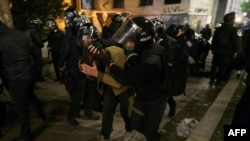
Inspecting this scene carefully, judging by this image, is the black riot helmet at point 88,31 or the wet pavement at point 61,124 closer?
the black riot helmet at point 88,31

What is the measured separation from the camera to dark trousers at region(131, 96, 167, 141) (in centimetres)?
299

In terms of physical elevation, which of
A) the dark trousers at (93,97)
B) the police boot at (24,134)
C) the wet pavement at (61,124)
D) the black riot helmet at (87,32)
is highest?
the black riot helmet at (87,32)

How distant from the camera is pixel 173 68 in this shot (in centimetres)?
382

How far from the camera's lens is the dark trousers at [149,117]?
2.99 meters

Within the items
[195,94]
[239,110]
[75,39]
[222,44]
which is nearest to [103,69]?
[75,39]

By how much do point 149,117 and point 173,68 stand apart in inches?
43.4

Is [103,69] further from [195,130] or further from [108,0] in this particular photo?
[108,0]

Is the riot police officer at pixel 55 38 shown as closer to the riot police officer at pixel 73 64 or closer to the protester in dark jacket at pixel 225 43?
the riot police officer at pixel 73 64

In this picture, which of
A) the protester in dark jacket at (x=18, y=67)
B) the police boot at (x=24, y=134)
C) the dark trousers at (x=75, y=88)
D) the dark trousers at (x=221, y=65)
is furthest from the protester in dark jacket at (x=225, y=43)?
the police boot at (x=24, y=134)

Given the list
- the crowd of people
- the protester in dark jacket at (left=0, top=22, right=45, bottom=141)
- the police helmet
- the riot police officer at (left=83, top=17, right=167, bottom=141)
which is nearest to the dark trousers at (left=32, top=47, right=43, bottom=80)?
the crowd of people

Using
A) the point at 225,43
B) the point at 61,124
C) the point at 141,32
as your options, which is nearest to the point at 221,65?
the point at 225,43

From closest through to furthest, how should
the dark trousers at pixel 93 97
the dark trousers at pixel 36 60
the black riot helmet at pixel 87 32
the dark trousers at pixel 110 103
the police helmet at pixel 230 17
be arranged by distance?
the dark trousers at pixel 110 103
the black riot helmet at pixel 87 32
the dark trousers at pixel 36 60
the dark trousers at pixel 93 97
the police helmet at pixel 230 17

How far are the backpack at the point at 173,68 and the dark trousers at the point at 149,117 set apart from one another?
0.63 ft

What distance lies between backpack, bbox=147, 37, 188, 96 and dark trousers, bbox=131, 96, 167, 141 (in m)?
0.19
